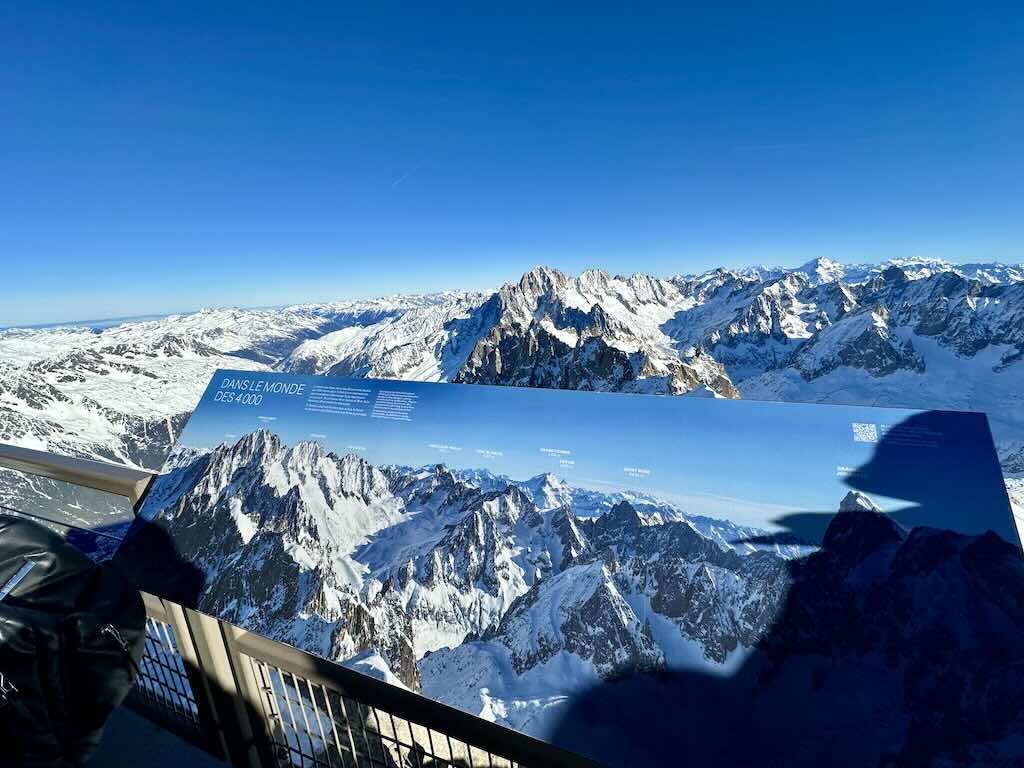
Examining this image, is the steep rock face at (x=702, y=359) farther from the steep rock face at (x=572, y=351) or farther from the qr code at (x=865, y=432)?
the qr code at (x=865, y=432)

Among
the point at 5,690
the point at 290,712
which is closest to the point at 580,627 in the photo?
the point at 290,712

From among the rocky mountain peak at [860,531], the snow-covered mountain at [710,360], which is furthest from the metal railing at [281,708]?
the snow-covered mountain at [710,360]

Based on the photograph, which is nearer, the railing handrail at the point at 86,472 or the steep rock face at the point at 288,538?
the steep rock face at the point at 288,538

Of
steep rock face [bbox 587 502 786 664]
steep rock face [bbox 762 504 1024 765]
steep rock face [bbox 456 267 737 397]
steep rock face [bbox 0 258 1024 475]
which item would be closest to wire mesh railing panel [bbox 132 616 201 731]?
steep rock face [bbox 587 502 786 664]

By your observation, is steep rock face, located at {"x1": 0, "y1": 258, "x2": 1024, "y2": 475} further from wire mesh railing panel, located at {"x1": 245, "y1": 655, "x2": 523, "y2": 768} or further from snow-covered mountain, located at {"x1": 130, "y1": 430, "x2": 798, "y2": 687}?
wire mesh railing panel, located at {"x1": 245, "y1": 655, "x2": 523, "y2": 768}

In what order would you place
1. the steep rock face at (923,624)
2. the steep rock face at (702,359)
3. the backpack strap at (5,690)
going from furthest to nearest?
the steep rock face at (702,359)
the steep rock face at (923,624)
the backpack strap at (5,690)

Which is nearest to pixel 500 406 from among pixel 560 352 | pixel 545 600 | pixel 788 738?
pixel 545 600

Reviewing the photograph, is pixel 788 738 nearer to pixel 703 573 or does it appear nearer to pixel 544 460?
pixel 703 573
